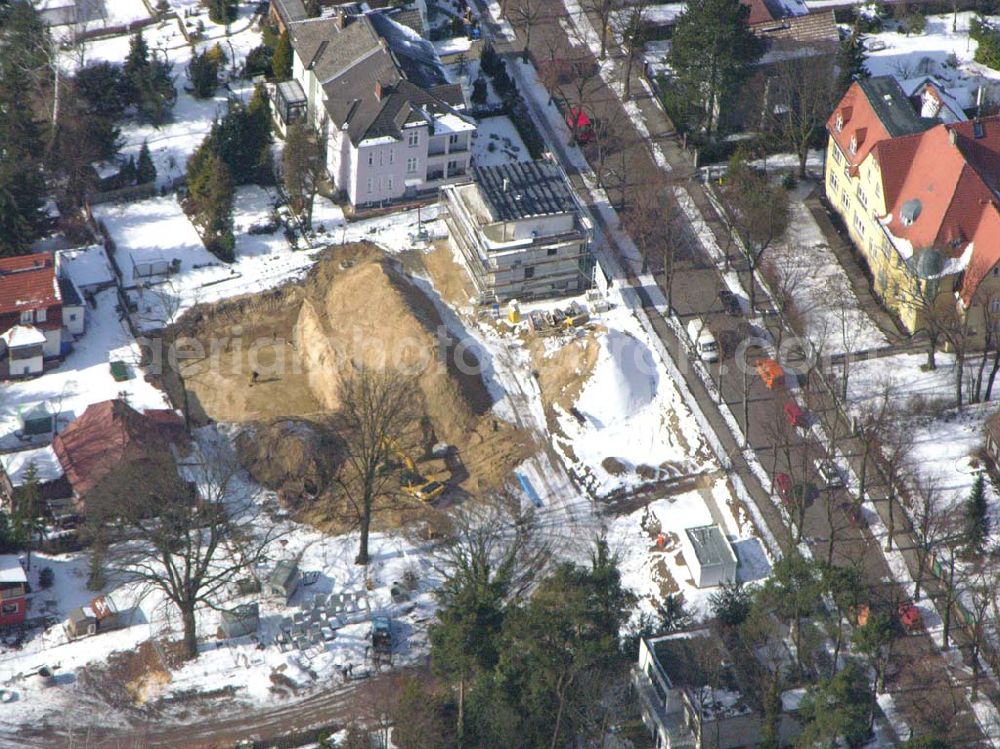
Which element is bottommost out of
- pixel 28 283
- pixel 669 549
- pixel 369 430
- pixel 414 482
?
pixel 669 549

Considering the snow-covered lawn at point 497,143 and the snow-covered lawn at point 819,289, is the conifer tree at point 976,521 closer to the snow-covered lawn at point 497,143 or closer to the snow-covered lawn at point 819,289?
the snow-covered lawn at point 819,289

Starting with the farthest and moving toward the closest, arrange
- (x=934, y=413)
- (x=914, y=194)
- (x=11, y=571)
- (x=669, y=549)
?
(x=914, y=194) → (x=934, y=413) → (x=669, y=549) → (x=11, y=571)

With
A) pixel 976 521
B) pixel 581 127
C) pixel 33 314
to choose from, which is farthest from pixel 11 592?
pixel 581 127

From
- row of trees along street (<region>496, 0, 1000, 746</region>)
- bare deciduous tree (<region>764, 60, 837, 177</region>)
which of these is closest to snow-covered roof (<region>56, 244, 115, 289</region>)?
row of trees along street (<region>496, 0, 1000, 746</region>)

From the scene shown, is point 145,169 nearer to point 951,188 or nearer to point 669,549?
point 669,549

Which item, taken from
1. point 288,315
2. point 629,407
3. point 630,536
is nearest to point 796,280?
point 629,407

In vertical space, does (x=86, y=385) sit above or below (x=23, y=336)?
below

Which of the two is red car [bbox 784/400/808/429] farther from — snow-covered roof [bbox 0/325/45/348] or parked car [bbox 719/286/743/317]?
snow-covered roof [bbox 0/325/45/348]
